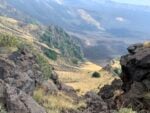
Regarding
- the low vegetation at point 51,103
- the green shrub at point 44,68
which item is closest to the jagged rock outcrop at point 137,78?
the low vegetation at point 51,103

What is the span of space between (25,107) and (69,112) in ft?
17.3

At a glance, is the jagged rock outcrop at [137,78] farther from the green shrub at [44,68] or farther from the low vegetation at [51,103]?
the green shrub at [44,68]

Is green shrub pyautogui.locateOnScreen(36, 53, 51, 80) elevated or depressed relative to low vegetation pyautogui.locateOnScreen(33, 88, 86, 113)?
elevated

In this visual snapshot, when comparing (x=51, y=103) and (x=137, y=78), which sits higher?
(x=137, y=78)

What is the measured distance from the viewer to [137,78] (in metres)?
32.9

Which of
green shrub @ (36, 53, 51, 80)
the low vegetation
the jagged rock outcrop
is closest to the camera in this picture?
the low vegetation

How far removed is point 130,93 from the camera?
1210 inches

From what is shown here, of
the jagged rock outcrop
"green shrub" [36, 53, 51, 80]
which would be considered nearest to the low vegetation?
the jagged rock outcrop

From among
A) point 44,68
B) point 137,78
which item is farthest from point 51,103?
point 44,68

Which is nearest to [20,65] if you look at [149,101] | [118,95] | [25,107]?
[118,95]

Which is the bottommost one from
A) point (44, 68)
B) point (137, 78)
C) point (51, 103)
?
point (51, 103)

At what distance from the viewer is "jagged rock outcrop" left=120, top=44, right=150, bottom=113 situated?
96.1 feet

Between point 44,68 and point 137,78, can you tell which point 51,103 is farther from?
point 44,68

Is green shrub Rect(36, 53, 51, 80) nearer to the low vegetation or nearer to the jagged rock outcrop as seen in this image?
the jagged rock outcrop
